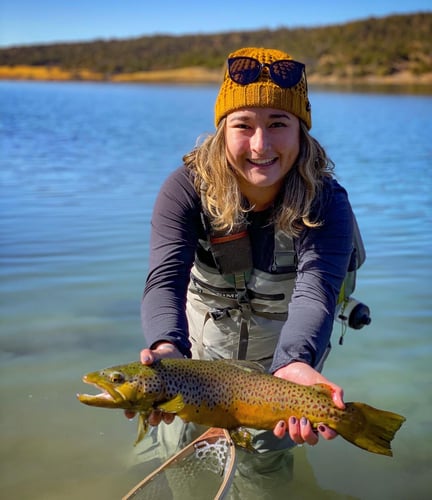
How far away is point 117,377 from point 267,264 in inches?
60.2

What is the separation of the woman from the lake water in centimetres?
134

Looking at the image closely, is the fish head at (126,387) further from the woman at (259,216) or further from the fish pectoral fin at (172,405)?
the woman at (259,216)

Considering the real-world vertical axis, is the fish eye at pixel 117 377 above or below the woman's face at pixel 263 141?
below

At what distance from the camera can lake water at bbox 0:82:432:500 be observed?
14.4ft

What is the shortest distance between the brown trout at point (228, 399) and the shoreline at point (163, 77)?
97.4m

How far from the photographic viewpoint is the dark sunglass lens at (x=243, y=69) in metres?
3.77

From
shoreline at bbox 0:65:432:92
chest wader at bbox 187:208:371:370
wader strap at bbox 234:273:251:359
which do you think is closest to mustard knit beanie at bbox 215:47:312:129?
chest wader at bbox 187:208:371:370

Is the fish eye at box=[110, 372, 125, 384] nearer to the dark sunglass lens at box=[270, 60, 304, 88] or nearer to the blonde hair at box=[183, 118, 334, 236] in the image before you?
the blonde hair at box=[183, 118, 334, 236]

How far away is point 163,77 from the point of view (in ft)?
420

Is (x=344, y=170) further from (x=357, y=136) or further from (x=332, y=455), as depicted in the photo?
(x=332, y=455)

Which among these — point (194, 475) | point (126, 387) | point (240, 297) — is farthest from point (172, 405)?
point (240, 297)

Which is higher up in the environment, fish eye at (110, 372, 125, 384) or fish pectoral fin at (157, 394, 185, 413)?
fish eye at (110, 372, 125, 384)

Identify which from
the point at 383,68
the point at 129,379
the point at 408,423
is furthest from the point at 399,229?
the point at 383,68

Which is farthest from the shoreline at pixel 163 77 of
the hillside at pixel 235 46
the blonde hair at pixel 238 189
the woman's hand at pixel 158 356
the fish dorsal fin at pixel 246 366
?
the woman's hand at pixel 158 356
